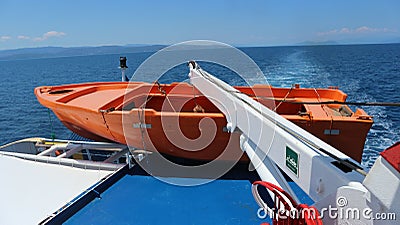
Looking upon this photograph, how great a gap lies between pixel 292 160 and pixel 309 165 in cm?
17

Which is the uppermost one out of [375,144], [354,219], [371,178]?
[371,178]

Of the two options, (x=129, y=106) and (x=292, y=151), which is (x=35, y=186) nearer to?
(x=129, y=106)

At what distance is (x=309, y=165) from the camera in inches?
52.1

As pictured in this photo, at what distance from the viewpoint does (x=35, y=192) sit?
3.49m

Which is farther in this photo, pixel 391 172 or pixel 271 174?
pixel 271 174

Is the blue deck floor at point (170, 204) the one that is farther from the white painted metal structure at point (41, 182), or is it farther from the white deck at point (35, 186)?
the white deck at point (35, 186)

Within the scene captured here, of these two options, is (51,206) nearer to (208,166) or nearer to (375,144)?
(208,166)

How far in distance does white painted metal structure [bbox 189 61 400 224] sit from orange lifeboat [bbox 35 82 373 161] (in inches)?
16.9

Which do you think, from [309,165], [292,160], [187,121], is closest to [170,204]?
[187,121]

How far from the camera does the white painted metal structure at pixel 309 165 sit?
3.20 feet

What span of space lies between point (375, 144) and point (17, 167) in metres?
6.00

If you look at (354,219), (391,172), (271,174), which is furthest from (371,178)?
(271,174)

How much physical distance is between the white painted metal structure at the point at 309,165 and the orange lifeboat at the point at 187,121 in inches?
16.9

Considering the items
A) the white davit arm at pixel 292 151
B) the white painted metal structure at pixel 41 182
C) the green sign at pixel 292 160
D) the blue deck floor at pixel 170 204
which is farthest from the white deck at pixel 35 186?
the green sign at pixel 292 160
